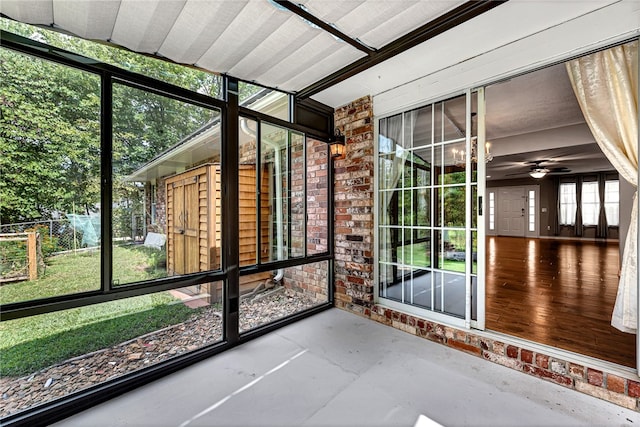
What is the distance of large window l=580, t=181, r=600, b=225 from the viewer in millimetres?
9195

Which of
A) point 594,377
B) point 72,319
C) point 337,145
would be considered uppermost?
point 337,145

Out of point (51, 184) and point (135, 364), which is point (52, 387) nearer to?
point (135, 364)

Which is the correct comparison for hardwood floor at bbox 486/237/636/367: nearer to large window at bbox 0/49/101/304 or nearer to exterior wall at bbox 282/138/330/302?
exterior wall at bbox 282/138/330/302

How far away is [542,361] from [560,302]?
1803 millimetres

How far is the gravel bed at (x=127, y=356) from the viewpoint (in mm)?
1907

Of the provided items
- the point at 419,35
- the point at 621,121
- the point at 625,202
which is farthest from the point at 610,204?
the point at 419,35

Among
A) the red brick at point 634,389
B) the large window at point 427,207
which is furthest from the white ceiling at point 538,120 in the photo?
the red brick at point 634,389

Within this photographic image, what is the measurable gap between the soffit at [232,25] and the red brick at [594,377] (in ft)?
8.23

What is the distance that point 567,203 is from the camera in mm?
9773

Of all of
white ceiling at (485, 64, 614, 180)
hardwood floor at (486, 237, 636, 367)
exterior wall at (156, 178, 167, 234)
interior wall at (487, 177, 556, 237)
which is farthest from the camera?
interior wall at (487, 177, 556, 237)

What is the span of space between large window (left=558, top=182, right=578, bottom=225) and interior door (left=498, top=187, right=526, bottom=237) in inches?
44.1

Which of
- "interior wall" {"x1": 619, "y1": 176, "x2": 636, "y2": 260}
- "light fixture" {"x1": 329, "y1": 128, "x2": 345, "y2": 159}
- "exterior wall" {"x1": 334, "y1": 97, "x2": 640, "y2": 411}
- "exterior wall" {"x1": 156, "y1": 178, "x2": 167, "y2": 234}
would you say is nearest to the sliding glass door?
"exterior wall" {"x1": 334, "y1": 97, "x2": 640, "y2": 411}

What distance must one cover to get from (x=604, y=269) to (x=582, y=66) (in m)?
4.82

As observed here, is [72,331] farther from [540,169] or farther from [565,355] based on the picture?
[540,169]
